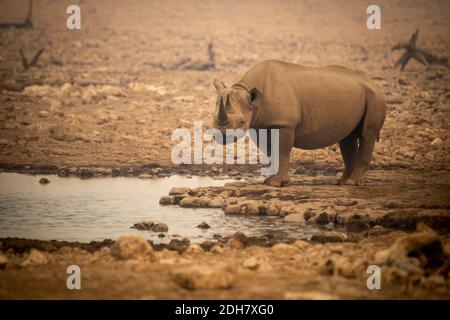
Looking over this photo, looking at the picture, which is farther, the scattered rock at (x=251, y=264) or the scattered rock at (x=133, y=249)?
the scattered rock at (x=133, y=249)

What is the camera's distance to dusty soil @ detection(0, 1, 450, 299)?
7.94m

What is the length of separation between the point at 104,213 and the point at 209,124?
21.0 feet

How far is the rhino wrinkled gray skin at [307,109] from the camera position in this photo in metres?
12.4

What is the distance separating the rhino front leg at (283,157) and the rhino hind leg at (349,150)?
0.92 m

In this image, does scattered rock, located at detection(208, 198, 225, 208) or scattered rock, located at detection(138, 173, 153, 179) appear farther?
scattered rock, located at detection(138, 173, 153, 179)

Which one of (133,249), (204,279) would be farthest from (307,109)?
(204,279)

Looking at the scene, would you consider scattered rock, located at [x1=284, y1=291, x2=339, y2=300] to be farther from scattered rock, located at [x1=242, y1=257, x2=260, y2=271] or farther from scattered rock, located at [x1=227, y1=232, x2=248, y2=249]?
scattered rock, located at [x1=227, y1=232, x2=248, y2=249]

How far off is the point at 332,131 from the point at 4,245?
4831 mm

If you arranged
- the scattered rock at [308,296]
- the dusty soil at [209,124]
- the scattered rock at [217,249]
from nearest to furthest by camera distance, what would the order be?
the scattered rock at [308,296], the dusty soil at [209,124], the scattered rock at [217,249]

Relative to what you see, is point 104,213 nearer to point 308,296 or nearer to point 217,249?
point 217,249

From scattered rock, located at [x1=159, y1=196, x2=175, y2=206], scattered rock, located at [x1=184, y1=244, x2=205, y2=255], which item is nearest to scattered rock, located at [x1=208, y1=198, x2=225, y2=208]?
scattered rock, located at [x1=159, y1=196, x2=175, y2=206]

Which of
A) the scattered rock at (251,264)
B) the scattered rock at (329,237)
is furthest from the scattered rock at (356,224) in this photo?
the scattered rock at (251,264)

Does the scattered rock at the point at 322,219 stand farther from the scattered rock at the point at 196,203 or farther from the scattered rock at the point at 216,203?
the scattered rock at the point at 196,203

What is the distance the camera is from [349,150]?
527 inches
